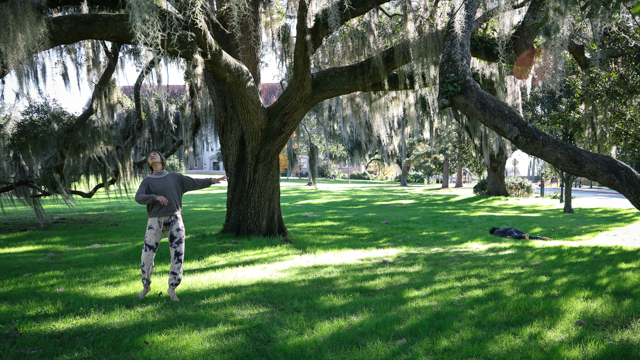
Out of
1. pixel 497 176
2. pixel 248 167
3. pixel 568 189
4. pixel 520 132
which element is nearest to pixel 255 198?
pixel 248 167

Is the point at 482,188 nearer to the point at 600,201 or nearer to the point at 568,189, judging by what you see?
the point at 600,201

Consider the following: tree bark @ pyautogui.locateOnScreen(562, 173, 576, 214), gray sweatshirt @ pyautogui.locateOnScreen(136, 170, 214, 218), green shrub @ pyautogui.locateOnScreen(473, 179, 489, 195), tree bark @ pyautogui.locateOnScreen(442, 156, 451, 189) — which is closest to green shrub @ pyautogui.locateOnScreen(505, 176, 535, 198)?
green shrub @ pyautogui.locateOnScreen(473, 179, 489, 195)

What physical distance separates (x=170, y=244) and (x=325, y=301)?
1688mm

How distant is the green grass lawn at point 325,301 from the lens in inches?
114

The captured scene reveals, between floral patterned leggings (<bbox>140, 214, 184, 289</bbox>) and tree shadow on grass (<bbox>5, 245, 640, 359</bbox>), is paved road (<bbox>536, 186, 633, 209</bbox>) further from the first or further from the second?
floral patterned leggings (<bbox>140, 214, 184, 289</bbox>)

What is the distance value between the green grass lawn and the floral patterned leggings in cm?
25

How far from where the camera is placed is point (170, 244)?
404 centimetres

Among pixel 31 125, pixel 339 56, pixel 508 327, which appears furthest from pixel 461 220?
pixel 31 125

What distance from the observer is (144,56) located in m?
7.39

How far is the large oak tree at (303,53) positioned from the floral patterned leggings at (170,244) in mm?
2143

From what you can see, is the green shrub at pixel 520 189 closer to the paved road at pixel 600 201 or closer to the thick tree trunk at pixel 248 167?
the paved road at pixel 600 201

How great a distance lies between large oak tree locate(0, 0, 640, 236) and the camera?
448cm

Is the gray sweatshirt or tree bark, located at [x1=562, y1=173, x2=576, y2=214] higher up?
the gray sweatshirt

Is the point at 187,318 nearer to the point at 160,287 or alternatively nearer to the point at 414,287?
the point at 160,287
